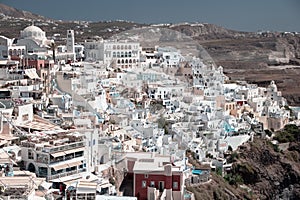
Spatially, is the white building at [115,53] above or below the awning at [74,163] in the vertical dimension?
above

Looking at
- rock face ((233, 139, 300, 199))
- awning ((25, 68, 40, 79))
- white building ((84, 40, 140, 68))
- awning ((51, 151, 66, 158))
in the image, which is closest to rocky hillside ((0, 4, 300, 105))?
white building ((84, 40, 140, 68))

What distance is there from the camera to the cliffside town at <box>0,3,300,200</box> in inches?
233

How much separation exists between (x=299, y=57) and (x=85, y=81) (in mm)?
29326

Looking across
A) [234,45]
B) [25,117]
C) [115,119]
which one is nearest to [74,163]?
[25,117]

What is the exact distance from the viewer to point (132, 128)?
846 cm

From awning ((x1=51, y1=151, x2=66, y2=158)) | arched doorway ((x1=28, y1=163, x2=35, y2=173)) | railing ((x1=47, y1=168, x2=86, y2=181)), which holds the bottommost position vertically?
railing ((x1=47, y1=168, x2=86, y2=181))

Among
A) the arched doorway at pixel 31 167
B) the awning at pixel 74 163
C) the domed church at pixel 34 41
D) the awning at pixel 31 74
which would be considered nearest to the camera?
the arched doorway at pixel 31 167

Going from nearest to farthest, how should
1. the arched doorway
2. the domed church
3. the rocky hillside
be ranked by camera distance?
the arched doorway < the domed church < the rocky hillside

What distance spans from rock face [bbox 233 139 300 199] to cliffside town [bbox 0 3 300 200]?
0.02 m

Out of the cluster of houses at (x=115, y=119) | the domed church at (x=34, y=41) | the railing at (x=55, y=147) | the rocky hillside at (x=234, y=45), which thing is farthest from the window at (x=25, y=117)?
the rocky hillside at (x=234, y=45)

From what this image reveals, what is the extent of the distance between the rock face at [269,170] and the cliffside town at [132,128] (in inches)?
1.0

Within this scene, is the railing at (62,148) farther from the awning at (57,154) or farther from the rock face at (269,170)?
the rock face at (269,170)

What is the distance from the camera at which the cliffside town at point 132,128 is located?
233 inches

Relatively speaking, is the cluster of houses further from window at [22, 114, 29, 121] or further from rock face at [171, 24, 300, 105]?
rock face at [171, 24, 300, 105]
